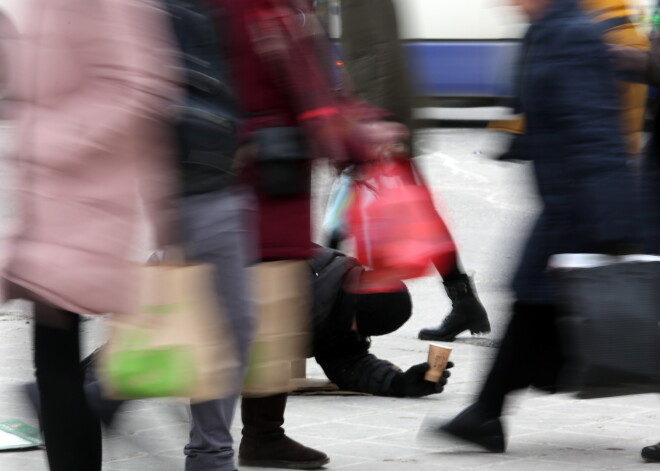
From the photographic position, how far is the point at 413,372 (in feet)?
18.2

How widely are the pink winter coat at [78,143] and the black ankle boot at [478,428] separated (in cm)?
167

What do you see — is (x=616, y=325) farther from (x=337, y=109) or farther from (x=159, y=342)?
(x=159, y=342)

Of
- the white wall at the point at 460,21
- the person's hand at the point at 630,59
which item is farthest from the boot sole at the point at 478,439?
the white wall at the point at 460,21

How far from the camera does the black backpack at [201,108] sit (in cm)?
Result: 352

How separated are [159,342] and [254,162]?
822mm

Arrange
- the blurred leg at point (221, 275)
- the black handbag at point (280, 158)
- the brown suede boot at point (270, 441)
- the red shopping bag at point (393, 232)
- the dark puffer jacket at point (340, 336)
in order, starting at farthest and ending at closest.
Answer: the dark puffer jacket at point (340, 336)
the brown suede boot at point (270, 441)
the black handbag at point (280, 158)
the red shopping bag at point (393, 232)
the blurred leg at point (221, 275)

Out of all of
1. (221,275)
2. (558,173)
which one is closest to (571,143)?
(558,173)

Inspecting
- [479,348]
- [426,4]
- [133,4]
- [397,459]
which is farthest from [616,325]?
[426,4]

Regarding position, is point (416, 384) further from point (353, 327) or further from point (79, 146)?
point (79, 146)

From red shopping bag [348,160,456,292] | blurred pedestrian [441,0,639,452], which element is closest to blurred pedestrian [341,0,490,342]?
red shopping bag [348,160,456,292]

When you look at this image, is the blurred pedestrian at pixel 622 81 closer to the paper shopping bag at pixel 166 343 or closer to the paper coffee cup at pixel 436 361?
the paper coffee cup at pixel 436 361

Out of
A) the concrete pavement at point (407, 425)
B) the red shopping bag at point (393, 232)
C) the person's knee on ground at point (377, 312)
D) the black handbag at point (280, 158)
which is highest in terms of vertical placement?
the black handbag at point (280, 158)

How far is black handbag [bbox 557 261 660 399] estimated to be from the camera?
4031mm

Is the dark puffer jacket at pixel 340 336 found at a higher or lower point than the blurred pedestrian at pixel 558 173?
lower
